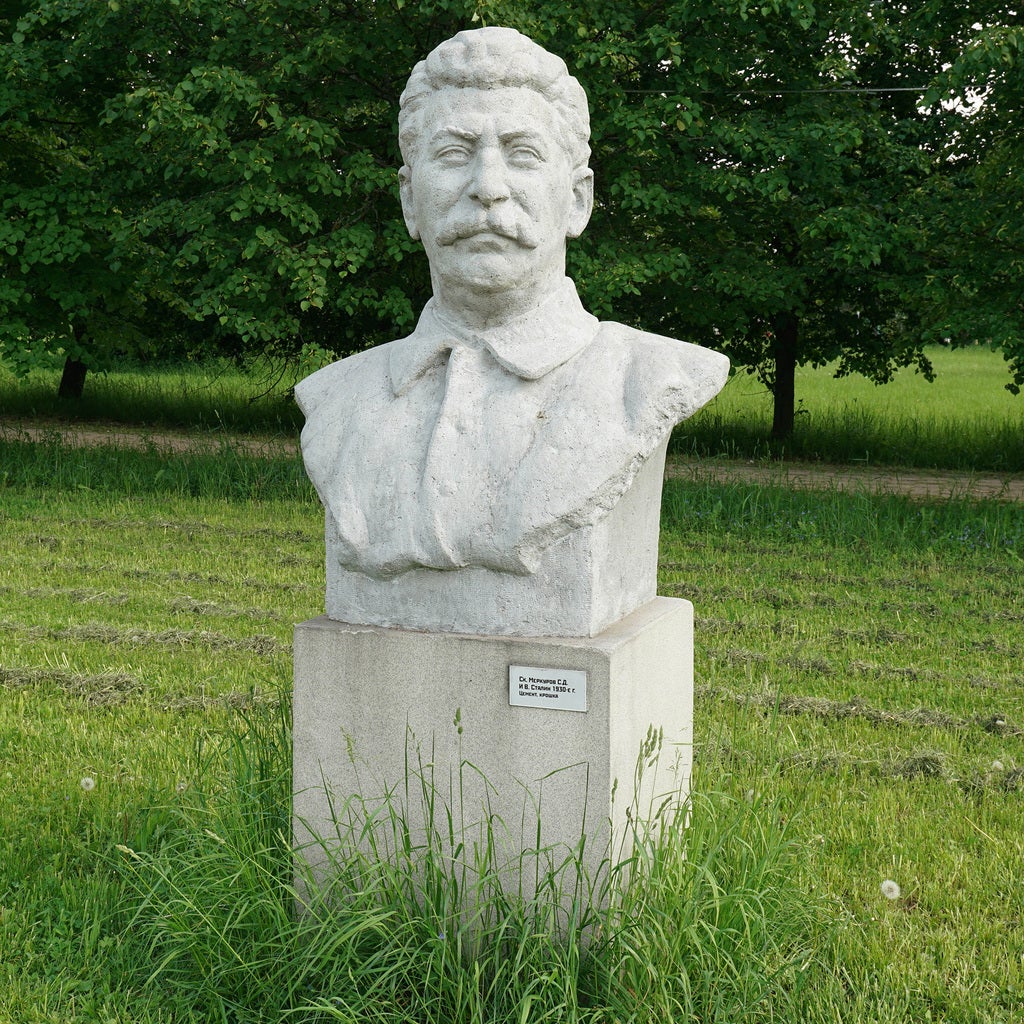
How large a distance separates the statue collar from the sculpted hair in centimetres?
40

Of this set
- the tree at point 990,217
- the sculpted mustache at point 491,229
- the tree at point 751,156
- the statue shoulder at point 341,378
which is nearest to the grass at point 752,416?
the tree at point 751,156

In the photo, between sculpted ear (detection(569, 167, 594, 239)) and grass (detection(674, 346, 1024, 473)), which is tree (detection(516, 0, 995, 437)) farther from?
sculpted ear (detection(569, 167, 594, 239))

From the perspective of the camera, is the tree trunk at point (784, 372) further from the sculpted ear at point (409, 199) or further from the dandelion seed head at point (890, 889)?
the sculpted ear at point (409, 199)

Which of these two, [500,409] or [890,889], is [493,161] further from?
[890,889]

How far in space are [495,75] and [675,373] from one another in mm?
851

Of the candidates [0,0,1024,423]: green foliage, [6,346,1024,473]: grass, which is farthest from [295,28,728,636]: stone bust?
[6,346,1024,473]: grass

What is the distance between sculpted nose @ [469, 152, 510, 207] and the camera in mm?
3193

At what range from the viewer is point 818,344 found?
574 inches

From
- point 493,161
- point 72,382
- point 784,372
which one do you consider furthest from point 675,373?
point 72,382

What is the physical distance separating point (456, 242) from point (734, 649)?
3612 mm

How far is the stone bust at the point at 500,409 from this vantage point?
10.5 feet

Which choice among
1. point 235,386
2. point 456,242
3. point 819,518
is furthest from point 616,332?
point 235,386

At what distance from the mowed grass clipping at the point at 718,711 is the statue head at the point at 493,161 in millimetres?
1557

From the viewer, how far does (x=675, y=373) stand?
10.7 feet
